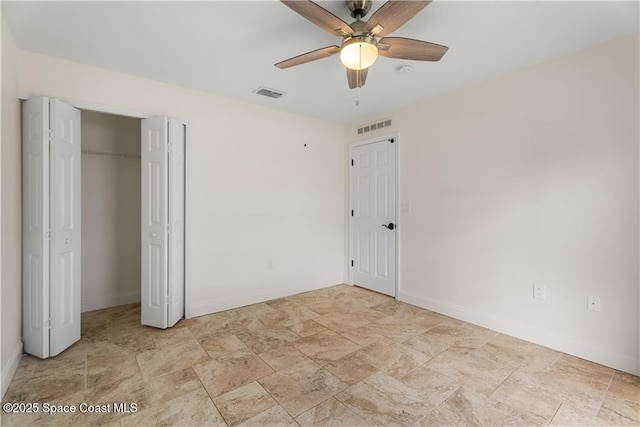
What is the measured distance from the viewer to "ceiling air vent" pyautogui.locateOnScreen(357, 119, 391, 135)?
13.3ft

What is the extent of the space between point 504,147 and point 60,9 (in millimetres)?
3771

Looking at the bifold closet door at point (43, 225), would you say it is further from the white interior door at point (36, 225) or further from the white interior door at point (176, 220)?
the white interior door at point (176, 220)

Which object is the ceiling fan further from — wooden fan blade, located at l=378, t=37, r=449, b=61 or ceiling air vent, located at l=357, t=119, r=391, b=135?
ceiling air vent, located at l=357, t=119, r=391, b=135

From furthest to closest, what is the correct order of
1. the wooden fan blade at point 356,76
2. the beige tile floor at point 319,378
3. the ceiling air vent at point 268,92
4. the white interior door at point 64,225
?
the ceiling air vent at point 268,92 → the white interior door at point 64,225 → the wooden fan blade at point 356,76 → the beige tile floor at point 319,378

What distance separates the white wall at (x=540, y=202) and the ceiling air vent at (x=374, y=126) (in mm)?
416

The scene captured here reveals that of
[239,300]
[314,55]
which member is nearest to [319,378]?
[239,300]

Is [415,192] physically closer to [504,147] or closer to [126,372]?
[504,147]

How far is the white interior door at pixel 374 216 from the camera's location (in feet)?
13.3

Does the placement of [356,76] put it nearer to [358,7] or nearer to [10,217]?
[358,7]

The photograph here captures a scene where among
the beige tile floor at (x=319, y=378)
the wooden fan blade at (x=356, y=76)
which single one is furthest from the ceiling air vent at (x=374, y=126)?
the beige tile floor at (x=319, y=378)

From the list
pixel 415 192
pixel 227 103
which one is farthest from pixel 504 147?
pixel 227 103

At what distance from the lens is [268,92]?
11.2ft

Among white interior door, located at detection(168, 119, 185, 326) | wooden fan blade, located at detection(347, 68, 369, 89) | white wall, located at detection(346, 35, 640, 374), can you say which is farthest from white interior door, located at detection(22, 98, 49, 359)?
white wall, located at detection(346, 35, 640, 374)

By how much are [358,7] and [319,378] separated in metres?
2.54
